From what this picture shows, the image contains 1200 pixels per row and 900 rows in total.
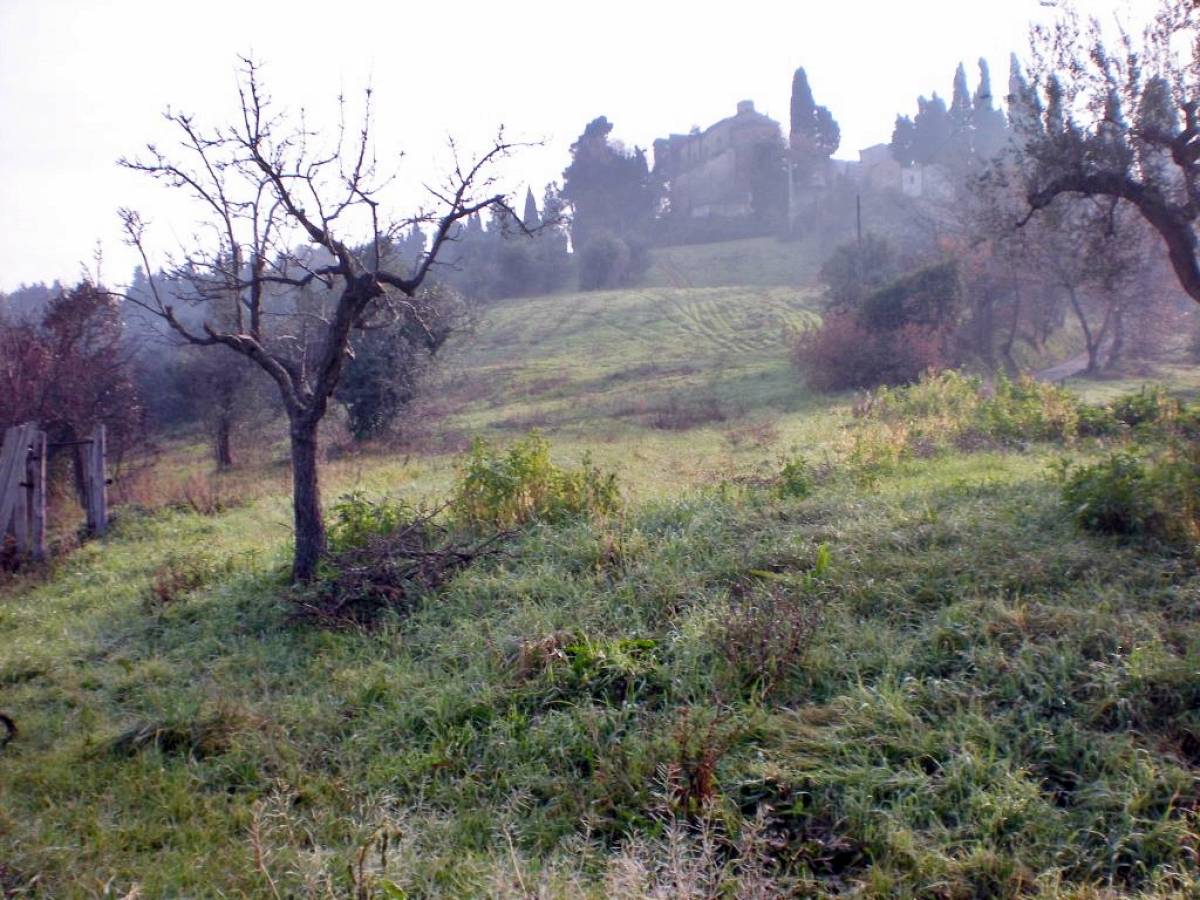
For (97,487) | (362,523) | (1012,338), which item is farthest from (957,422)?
(1012,338)

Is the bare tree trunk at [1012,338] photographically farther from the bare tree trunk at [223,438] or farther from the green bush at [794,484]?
the green bush at [794,484]

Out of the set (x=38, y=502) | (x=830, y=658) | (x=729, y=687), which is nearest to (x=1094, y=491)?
(x=830, y=658)

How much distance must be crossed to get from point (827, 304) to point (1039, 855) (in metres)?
37.2

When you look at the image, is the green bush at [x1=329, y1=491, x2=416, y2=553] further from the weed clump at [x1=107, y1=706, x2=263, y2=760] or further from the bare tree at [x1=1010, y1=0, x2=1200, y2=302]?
the bare tree at [x1=1010, y1=0, x2=1200, y2=302]

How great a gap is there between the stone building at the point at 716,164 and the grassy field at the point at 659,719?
7006 cm

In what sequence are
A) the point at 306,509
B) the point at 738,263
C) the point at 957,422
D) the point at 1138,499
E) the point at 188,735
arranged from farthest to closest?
the point at 738,263 → the point at 957,422 → the point at 306,509 → the point at 1138,499 → the point at 188,735

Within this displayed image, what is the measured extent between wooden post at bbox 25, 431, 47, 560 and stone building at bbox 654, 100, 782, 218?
222 ft

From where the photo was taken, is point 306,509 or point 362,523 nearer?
point 306,509

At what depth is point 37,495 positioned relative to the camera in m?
10.3

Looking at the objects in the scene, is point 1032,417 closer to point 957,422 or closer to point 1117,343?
point 957,422

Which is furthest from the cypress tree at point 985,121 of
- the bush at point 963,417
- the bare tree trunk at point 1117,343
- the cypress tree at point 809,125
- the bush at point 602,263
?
the bush at point 963,417

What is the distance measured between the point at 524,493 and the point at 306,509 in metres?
1.98

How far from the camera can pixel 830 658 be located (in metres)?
4.85

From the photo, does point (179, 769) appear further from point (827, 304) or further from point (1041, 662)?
point (827, 304)
